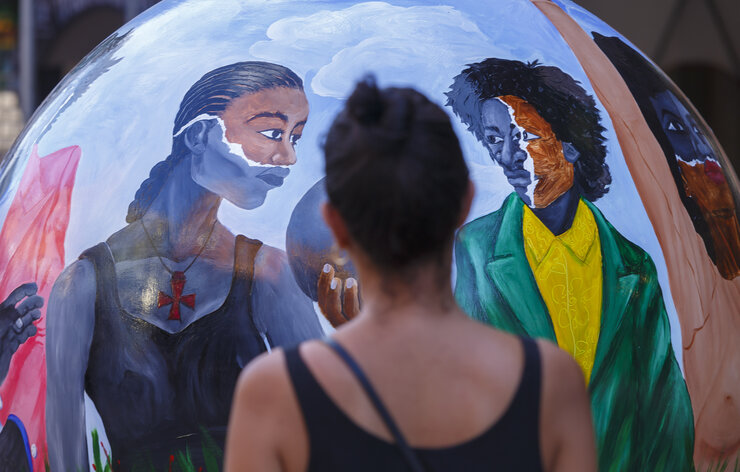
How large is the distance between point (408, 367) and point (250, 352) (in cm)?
109

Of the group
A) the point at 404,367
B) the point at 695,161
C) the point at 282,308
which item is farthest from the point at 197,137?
the point at 695,161

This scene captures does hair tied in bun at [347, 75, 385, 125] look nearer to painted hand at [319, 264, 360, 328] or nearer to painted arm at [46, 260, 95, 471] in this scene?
painted hand at [319, 264, 360, 328]

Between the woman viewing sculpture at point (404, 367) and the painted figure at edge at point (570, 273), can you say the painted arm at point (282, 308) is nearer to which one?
the painted figure at edge at point (570, 273)

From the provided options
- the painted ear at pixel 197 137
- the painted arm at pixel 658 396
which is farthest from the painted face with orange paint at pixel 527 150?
the painted ear at pixel 197 137

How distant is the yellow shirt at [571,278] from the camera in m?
2.46

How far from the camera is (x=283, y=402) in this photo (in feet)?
4.32

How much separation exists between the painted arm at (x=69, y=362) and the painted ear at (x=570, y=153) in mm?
1310

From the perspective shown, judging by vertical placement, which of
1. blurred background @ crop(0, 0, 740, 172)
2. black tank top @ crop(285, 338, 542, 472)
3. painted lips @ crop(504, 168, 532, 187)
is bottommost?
blurred background @ crop(0, 0, 740, 172)

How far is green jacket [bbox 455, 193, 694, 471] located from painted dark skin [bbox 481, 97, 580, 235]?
6cm

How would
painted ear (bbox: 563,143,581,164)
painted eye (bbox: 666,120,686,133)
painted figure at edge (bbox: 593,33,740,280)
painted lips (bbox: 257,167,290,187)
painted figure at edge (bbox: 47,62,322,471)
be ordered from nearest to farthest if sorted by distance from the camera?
1. painted figure at edge (bbox: 47,62,322,471)
2. painted lips (bbox: 257,167,290,187)
3. painted ear (bbox: 563,143,581,164)
4. painted figure at edge (bbox: 593,33,740,280)
5. painted eye (bbox: 666,120,686,133)

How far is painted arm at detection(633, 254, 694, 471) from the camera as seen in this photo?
8.05 ft

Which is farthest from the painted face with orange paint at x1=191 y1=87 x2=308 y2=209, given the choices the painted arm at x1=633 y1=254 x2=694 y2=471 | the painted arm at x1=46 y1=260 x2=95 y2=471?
the painted arm at x1=633 y1=254 x2=694 y2=471

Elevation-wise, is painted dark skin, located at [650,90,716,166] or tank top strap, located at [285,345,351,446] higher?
tank top strap, located at [285,345,351,446]

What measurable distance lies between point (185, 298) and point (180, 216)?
0.74 feet
